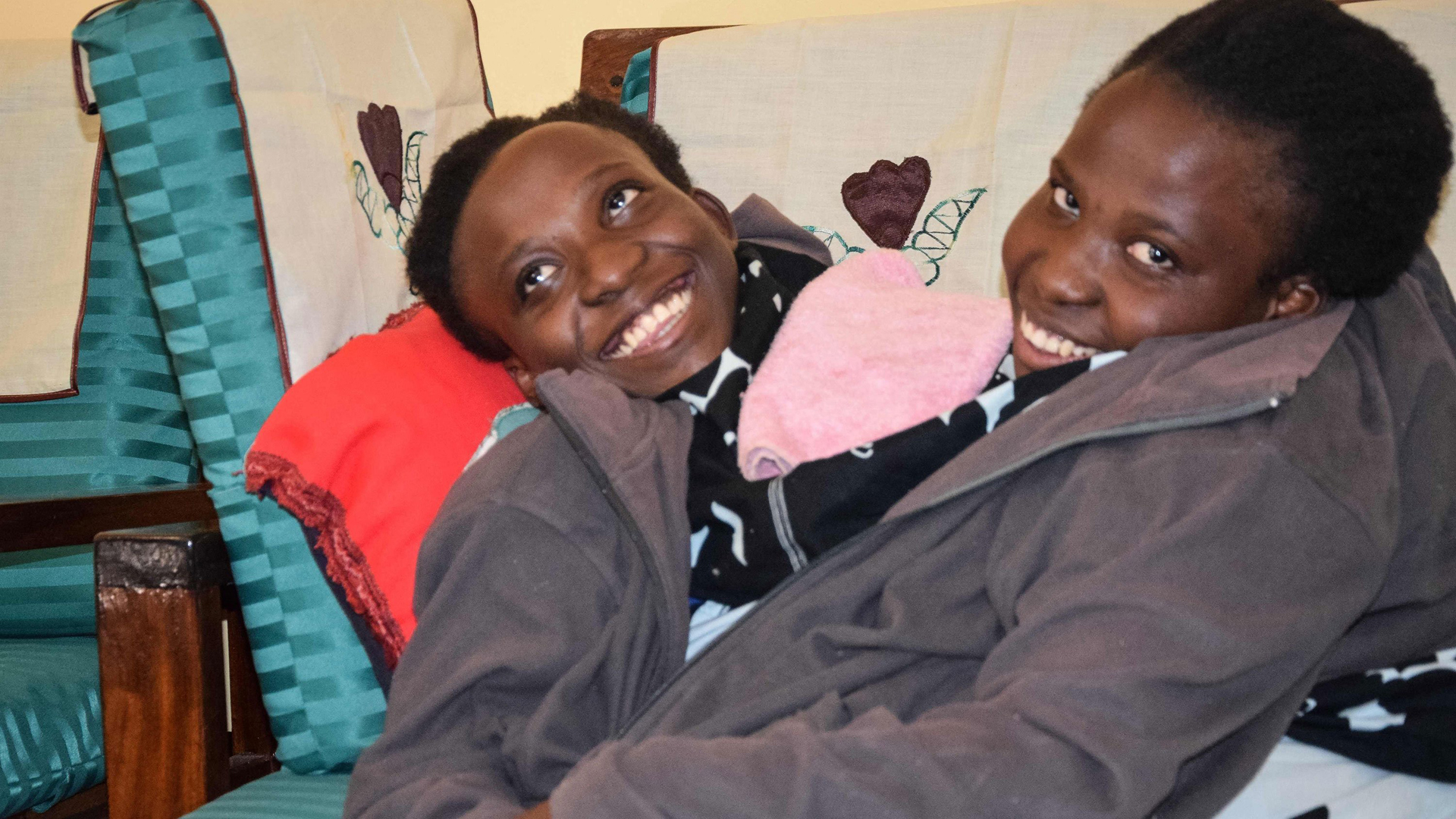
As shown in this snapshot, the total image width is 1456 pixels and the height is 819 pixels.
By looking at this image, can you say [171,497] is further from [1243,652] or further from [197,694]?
[1243,652]

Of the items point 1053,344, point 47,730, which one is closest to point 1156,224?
point 1053,344

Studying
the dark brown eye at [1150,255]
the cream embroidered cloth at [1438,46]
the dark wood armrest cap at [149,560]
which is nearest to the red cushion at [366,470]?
the dark wood armrest cap at [149,560]

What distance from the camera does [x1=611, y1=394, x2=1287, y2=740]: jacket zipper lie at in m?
0.68

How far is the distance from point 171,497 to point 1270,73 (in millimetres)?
1070

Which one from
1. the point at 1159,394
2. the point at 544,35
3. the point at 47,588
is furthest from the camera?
the point at 544,35

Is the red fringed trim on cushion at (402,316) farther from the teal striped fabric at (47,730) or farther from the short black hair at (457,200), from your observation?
the teal striped fabric at (47,730)

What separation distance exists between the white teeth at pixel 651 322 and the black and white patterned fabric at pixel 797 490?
3.5 inches

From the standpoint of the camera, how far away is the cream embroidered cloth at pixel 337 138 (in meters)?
1.12

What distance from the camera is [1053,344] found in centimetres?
86

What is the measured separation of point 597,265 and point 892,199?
478 millimetres

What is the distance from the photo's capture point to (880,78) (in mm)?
1351

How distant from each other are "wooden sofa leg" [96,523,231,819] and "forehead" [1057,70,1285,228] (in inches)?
31.5

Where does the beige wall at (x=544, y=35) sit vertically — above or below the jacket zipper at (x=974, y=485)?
above

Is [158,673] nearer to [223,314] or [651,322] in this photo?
[223,314]
